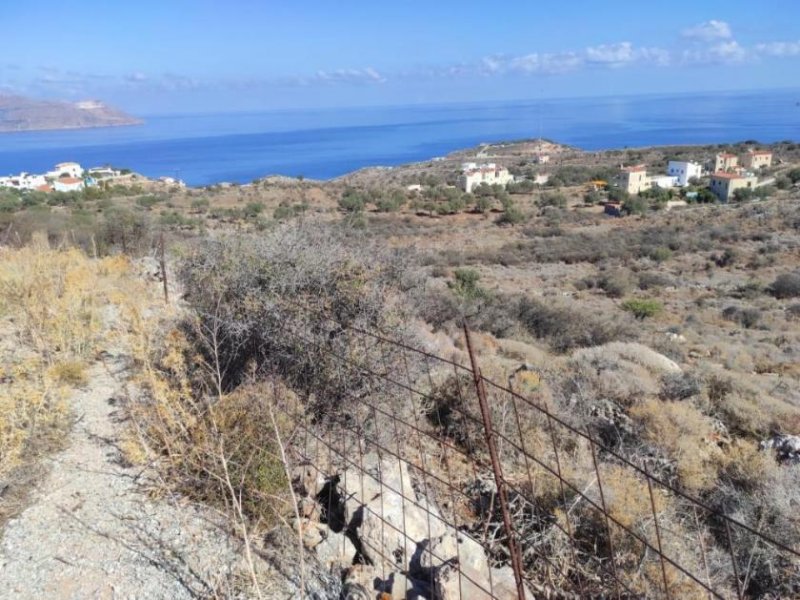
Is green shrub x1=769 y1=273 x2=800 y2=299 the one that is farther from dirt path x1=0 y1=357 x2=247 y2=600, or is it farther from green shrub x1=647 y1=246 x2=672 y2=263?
dirt path x1=0 y1=357 x2=247 y2=600

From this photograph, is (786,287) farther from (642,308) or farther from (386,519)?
(386,519)

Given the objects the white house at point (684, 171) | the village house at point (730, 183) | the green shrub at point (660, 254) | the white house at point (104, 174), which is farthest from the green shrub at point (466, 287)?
the white house at point (104, 174)

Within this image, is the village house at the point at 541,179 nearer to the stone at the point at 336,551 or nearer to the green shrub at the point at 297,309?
the green shrub at the point at 297,309

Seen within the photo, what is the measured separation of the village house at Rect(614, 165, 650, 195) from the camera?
52.4 metres

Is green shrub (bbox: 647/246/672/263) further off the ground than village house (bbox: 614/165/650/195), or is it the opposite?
village house (bbox: 614/165/650/195)

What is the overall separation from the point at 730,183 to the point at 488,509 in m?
53.3

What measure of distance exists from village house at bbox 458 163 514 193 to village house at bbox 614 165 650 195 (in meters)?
11.1

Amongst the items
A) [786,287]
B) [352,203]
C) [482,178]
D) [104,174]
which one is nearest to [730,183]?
[482,178]

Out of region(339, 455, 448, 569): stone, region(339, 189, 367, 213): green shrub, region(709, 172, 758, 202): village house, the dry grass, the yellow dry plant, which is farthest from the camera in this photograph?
region(709, 172, 758, 202): village house


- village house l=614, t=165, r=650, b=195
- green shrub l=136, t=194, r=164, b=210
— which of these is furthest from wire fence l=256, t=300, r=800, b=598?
village house l=614, t=165, r=650, b=195

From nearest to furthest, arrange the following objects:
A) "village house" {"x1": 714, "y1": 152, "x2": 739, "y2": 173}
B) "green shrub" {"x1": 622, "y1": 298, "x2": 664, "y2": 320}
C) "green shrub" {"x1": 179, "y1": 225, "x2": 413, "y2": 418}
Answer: "green shrub" {"x1": 179, "y1": 225, "x2": 413, "y2": 418}, "green shrub" {"x1": 622, "y1": 298, "x2": 664, "y2": 320}, "village house" {"x1": 714, "y1": 152, "x2": 739, "y2": 173}

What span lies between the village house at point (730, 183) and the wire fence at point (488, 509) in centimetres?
5113

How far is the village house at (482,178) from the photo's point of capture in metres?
57.2

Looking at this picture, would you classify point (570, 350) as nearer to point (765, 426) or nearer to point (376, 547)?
point (765, 426)
